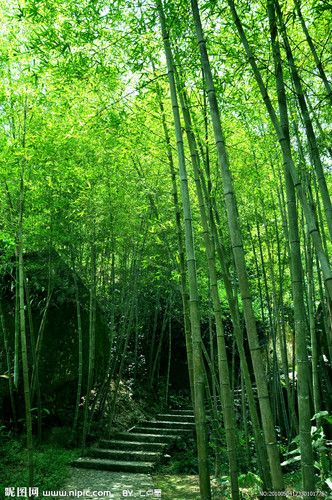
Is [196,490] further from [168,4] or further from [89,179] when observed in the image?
[168,4]

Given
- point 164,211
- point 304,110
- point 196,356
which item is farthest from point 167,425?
point 304,110

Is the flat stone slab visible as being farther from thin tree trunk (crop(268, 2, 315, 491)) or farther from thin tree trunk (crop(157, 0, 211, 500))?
thin tree trunk (crop(268, 2, 315, 491))

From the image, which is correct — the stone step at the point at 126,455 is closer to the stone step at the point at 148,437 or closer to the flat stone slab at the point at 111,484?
the flat stone slab at the point at 111,484

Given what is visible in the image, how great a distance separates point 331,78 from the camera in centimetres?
346

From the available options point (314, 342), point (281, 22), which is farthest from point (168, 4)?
point (314, 342)

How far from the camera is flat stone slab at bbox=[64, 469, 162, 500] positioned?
3985mm

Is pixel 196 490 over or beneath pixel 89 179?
beneath

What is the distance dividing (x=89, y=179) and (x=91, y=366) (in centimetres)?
276

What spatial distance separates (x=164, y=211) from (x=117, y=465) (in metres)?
3.38

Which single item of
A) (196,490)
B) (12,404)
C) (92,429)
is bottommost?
(196,490)

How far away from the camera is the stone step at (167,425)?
648cm

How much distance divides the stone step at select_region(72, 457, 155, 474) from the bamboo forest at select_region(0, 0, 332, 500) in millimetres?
20

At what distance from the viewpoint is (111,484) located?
4.29m

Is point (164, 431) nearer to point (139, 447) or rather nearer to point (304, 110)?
point (139, 447)
